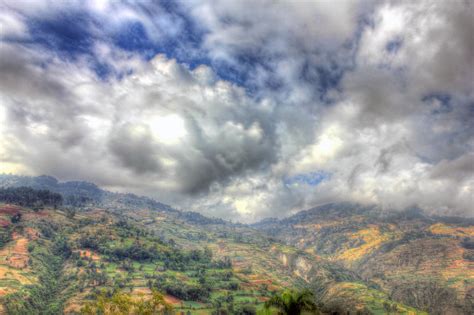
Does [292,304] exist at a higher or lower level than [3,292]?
higher

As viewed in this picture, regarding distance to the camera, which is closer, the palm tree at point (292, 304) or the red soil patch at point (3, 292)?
the palm tree at point (292, 304)

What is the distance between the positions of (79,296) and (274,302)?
658 feet

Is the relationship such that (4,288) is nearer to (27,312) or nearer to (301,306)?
(27,312)

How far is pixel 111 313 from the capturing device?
43.9m

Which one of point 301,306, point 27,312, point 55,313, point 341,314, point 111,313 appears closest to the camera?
point 301,306

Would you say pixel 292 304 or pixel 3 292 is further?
Result: pixel 3 292

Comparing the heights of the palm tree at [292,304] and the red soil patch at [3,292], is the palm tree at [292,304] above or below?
above

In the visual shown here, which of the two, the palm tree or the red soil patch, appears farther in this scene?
the red soil patch

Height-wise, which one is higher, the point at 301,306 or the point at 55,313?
the point at 301,306

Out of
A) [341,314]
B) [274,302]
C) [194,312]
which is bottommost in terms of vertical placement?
[194,312]

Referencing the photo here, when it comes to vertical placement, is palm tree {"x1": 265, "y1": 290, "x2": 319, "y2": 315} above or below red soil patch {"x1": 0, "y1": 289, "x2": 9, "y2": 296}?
above

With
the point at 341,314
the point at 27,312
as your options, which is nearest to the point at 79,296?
the point at 27,312

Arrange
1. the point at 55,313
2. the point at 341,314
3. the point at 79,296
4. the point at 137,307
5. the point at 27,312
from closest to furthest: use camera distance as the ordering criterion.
→ the point at 137,307
the point at 341,314
the point at 27,312
the point at 55,313
the point at 79,296

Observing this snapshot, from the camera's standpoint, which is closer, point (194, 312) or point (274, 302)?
point (274, 302)
